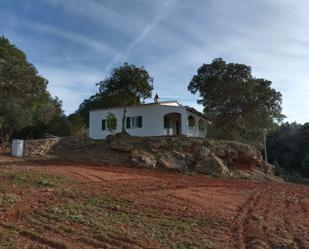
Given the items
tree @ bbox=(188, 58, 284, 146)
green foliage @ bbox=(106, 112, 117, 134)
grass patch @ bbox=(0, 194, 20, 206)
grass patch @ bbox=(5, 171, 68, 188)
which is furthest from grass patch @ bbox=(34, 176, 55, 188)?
tree @ bbox=(188, 58, 284, 146)

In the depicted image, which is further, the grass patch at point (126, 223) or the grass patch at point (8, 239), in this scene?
the grass patch at point (126, 223)

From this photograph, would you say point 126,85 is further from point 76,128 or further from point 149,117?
point 76,128

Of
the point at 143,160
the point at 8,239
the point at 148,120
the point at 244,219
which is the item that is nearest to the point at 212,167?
the point at 143,160

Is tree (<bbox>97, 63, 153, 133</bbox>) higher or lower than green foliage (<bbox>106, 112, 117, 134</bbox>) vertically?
higher

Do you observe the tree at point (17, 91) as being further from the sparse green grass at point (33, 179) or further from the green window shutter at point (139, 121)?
the sparse green grass at point (33, 179)

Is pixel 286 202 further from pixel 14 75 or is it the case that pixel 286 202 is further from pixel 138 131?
pixel 14 75

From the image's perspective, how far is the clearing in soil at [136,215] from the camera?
9.99 meters

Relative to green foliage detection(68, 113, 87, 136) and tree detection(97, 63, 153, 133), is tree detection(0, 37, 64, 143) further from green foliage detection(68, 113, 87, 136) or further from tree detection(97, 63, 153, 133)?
green foliage detection(68, 113, 87, 136)

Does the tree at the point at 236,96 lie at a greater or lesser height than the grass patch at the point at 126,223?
greater

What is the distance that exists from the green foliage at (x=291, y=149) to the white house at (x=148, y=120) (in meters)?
30.7

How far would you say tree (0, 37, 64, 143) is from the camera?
30.8 metres

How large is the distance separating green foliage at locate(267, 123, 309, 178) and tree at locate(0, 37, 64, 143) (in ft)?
127

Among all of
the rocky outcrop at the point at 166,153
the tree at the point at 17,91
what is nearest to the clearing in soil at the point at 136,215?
the rocky outcrop at the point at 166,153

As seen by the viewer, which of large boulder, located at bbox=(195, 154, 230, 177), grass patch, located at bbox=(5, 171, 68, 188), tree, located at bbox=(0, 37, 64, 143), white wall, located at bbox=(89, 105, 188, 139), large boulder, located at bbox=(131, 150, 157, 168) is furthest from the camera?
white wall, located at bbox=(89, 105, 188, 139)
